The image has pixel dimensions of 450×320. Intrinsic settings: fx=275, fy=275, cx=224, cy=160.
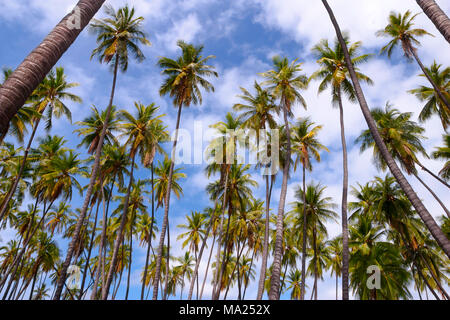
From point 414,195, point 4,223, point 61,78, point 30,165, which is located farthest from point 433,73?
point 4,223

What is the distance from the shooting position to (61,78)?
24078 mm

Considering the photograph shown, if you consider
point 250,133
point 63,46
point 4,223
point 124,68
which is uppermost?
point 124,68

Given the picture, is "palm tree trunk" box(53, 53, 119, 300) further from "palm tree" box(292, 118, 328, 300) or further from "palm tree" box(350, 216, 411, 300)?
"palm tree" box(350, 216, 411, 300)

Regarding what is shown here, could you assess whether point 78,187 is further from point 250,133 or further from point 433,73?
point 433,73

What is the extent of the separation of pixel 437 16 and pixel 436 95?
19838 millimetres

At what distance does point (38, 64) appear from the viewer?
146 inches

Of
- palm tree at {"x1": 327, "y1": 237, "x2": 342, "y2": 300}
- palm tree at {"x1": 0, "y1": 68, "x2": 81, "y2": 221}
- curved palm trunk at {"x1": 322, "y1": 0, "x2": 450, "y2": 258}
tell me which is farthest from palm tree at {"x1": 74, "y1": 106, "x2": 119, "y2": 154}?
palm tree at {"x1": 327, "y1": 237, "x2": 342, "y2": 300}

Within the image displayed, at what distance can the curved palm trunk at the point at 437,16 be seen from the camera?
20.8ft

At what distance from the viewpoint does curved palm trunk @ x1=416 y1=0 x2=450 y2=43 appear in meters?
6.34

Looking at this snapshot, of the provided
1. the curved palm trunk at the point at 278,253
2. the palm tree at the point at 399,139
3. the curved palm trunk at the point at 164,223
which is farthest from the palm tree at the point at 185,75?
the palm tree at the point at 399,139

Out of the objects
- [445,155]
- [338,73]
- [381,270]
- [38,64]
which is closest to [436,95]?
[445,155]

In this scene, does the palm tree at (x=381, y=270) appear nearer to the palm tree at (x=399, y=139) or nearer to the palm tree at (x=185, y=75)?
the palm tree at (x=399, y=139)

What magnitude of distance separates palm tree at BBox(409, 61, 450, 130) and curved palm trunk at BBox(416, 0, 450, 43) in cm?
1860
